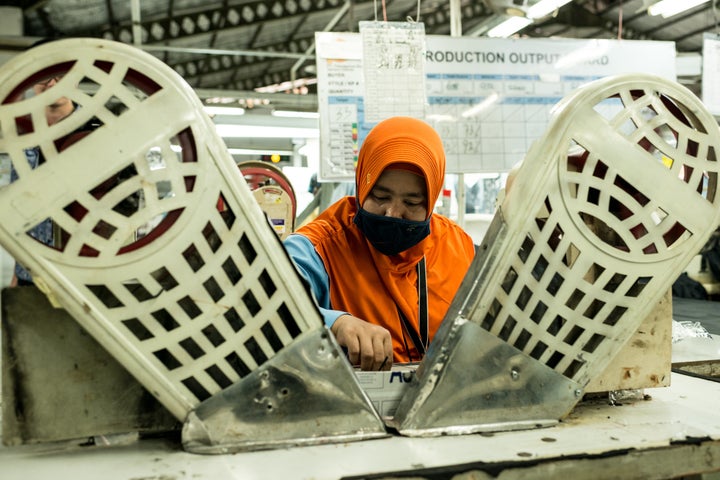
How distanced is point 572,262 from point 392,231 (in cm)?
50

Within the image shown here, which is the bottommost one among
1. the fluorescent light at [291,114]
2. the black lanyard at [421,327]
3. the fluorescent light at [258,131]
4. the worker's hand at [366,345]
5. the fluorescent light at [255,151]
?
the black lanyard at [421,327]

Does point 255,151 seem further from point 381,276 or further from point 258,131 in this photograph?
point 381,276

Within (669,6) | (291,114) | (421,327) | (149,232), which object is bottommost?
(421,327)

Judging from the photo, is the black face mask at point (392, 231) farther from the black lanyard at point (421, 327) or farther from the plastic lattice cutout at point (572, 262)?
the plastic lattice cutout at point (572, 262)

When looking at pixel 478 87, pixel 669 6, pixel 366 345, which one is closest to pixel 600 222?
pixel 366 345

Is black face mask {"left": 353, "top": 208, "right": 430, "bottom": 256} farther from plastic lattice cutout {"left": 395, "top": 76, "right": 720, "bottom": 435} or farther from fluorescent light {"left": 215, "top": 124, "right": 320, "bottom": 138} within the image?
fluorescent light {"left": 215, "top": 124, "right": 320, "bottom": 138}

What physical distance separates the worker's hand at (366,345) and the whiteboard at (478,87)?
1.73 meters

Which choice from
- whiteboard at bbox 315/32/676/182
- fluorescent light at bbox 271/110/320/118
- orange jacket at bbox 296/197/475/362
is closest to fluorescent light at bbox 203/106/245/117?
→ fluorescent light at bbox 271/110/320/118

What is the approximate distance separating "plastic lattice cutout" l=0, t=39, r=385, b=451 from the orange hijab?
1.92 feet

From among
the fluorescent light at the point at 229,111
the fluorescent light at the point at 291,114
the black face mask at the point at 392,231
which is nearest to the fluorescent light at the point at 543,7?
the black face mask at the point at 392,231

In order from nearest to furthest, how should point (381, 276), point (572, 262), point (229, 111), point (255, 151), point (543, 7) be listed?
point (572, 262)
point (381, 276)
point (543, 7)
point (229, 111)
point (255, 151)

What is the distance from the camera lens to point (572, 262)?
87cm

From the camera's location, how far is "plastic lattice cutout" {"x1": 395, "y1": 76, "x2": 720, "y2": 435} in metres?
0.80

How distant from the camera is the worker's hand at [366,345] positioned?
997 mm
